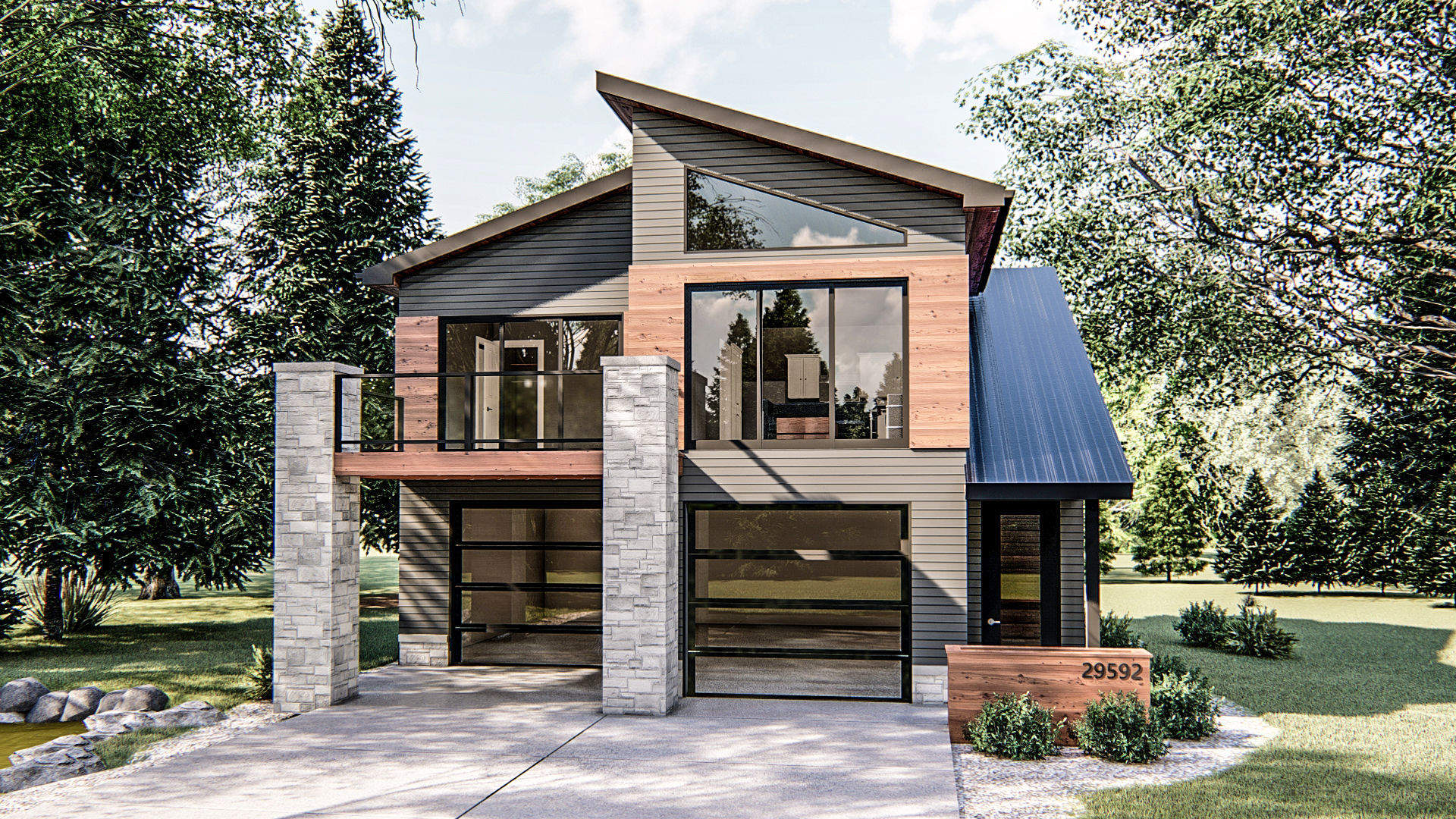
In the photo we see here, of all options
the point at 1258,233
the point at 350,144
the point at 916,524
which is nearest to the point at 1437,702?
the point at 916,524

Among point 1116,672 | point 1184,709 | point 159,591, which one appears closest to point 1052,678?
point 1116,672

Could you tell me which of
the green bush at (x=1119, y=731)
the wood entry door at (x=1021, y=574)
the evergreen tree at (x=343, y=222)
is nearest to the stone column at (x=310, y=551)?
the wood entry door at (x=1021, y=574)

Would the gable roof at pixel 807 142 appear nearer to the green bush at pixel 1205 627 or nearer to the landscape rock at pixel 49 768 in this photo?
the landscape rock at pixel 49 768

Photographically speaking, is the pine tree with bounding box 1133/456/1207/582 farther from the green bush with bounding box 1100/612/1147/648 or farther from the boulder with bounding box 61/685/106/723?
→ the boulder with bounding box 61/685/106/723

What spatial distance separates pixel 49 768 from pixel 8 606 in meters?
9.26

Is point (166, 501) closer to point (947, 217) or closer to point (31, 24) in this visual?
point (31, 24)

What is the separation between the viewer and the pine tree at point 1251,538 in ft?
82.0

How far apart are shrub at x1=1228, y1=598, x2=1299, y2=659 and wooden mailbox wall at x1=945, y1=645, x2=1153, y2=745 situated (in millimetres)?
7045

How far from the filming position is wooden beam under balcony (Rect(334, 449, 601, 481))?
36.6 ft

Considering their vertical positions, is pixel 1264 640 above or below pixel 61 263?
below

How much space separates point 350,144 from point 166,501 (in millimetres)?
10469

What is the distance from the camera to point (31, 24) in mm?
13609

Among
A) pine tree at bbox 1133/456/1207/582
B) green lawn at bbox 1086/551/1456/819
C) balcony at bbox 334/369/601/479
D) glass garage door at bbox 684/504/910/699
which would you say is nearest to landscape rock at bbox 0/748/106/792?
balcony at bbox 334/369/601/479

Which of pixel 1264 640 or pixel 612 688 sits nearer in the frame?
pixel 612 688
